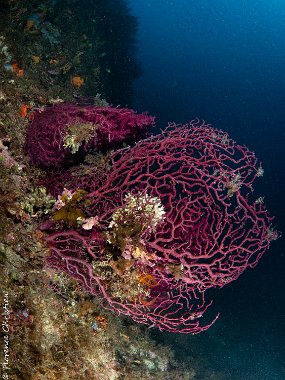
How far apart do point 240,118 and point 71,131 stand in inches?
1809

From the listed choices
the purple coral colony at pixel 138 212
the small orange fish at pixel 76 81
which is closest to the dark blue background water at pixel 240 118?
the purple coral colony at pixel 138 212

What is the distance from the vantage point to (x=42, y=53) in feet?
29.6

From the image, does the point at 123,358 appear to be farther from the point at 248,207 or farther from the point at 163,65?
the point at 163,65

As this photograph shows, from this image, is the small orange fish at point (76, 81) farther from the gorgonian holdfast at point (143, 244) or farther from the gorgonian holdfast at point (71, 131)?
the gorgonian holdfast at point (143, 244)

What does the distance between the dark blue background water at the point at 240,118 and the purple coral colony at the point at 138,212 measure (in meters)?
7.38

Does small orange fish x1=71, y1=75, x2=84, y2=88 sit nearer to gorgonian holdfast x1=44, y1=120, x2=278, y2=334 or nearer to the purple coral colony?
the purple coral colony

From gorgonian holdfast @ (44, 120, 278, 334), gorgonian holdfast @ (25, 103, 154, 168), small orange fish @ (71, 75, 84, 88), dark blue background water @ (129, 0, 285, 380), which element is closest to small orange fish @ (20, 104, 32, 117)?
gorgonian holdfast @ (25, 103, 154, 168)

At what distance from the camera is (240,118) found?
46.2 meters

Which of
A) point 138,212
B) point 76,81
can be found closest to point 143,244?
point 138,212

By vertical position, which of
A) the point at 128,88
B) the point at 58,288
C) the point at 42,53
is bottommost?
the point at 58,288

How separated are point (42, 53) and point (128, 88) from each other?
22.8 feet

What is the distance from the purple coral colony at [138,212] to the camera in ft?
12.1

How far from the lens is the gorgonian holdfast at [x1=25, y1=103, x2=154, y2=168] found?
15.3 ft

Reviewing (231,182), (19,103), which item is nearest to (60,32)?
(19,103)
